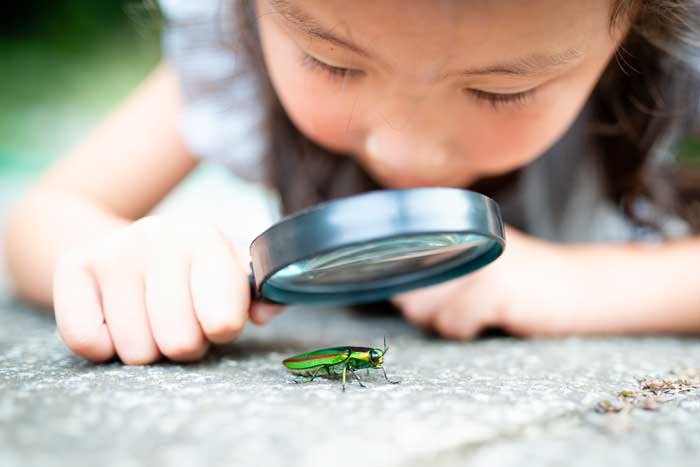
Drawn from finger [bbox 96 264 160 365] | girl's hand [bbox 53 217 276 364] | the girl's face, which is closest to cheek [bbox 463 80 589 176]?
the girl's face

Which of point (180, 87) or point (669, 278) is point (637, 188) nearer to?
point (669, 278)

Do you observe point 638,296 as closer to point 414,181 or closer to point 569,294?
point 569,294

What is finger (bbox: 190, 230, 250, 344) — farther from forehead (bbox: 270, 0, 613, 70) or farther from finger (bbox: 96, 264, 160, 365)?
forehead (bbox: 270, 0, 613, 70)

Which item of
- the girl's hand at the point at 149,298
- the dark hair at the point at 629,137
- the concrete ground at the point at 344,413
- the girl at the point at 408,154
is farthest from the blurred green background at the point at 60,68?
the concrete ground at the point at 344,413

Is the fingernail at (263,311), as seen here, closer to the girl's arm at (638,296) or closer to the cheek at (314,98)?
the cheek at (314,98)

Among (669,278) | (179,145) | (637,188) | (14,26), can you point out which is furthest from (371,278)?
(14,26)

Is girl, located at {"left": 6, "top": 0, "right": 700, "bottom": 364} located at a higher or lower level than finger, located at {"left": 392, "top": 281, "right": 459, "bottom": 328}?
higher

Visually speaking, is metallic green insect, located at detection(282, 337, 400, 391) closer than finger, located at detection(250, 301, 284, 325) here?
Yes
